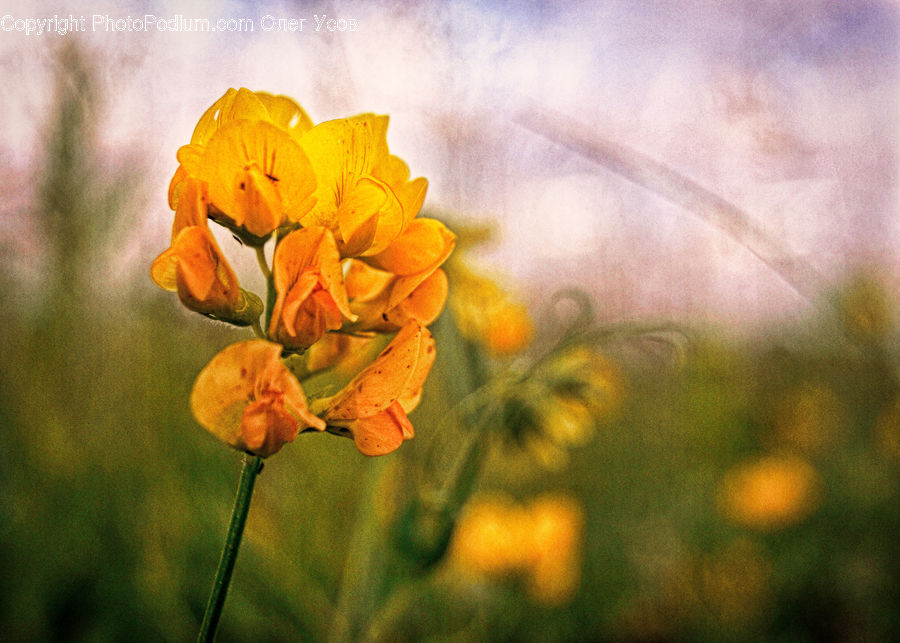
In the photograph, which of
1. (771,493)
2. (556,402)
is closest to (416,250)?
(556,402)

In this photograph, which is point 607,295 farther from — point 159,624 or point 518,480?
point 159,624

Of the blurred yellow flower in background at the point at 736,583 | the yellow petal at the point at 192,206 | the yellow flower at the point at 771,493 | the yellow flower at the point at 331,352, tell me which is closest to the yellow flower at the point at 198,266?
the yellow petal at the point at 192,206

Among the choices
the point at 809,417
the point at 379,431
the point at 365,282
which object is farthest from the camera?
the point at 809,417

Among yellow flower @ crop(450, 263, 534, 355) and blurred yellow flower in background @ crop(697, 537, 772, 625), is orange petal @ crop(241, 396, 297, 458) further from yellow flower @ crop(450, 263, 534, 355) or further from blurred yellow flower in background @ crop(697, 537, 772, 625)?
blurred yellow flower in background @ crop(697, 537, 772, 625)

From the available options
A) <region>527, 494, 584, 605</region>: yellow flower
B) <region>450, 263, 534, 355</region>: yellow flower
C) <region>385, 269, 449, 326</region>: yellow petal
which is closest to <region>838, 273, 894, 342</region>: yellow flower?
<region>450, 263, 534, 355</region>: yellow flower

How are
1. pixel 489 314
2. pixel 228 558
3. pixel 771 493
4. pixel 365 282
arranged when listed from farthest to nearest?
pixel 771 493 → pixel 489 314 → pixel 365 282 → pixel 228 558

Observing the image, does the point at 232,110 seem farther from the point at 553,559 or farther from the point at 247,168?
the point at 553,559

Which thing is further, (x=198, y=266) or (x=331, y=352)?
(x=331, y=352)
